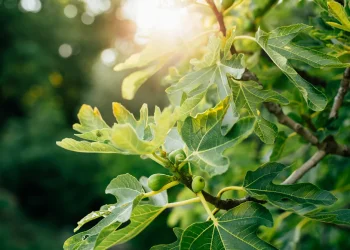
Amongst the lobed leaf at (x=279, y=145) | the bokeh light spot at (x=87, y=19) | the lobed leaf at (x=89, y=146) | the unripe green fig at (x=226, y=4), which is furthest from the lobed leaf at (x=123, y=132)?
the bokeh light spot at (x=87, y=19)

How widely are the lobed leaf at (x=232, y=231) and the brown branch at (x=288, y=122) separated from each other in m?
0.32

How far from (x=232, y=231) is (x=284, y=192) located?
120 millimetres

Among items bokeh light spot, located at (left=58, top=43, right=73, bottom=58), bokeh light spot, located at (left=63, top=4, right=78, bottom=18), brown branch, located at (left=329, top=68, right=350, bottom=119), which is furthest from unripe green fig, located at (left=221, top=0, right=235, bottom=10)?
bokeh light spot, located at (left=63, top=4, right=78, bottom=18)

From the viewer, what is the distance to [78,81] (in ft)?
53.6

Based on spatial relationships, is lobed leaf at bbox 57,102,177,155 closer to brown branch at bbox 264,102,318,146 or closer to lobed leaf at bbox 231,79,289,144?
lobed leaf at bbox 231,79,289,144

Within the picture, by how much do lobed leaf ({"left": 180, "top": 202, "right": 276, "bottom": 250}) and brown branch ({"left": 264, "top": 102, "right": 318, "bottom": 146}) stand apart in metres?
0.32

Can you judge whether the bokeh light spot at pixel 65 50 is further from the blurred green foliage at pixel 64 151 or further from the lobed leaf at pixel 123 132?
the lobed leaf at pixel 123 132

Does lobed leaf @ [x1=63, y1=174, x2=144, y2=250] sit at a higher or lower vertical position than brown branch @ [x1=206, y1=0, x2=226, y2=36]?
lower

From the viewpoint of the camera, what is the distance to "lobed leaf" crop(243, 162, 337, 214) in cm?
77

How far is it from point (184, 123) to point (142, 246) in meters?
7.04

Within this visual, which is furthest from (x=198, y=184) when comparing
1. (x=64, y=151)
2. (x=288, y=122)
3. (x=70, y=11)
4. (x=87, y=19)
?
(x=70, y=11)

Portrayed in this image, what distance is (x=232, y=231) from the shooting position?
76cm

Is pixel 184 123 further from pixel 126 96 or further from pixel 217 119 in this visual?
pixel 126 96

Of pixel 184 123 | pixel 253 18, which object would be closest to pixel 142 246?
pixel 253 18
